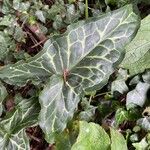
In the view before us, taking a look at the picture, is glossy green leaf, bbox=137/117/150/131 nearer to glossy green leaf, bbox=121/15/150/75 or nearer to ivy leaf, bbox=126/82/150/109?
ivy leaf, bbox=126/82/150/109

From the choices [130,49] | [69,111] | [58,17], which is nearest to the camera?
[69,111]

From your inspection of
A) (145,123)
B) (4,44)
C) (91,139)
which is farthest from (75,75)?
(4,44)

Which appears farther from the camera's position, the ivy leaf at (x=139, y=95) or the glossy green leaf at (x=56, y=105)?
the ivy leaf at (x=139, y=95)

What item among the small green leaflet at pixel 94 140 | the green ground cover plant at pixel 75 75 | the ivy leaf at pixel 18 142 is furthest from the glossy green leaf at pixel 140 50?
the ivy leaf at pixel 18 142

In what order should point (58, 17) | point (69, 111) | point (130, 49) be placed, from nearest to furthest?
point (69, 111)
point (130, 49)
point (58, 17)

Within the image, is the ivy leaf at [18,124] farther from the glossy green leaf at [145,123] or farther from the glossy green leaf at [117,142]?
the glossy green leaf at [145,123]

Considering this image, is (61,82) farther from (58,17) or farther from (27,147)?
(58,17)

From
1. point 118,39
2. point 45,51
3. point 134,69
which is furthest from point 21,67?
point 134,69
